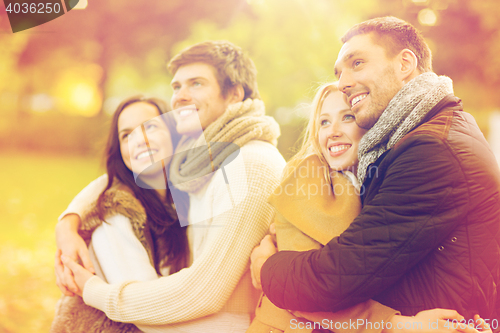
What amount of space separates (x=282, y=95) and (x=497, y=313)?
2723 mm

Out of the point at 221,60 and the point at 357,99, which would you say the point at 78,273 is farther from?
the point at 357,99

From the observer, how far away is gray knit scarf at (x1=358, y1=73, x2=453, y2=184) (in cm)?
120

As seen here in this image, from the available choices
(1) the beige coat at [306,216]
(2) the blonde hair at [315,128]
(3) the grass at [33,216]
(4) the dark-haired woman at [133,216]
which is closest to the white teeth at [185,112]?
(4) the dark-haired woman at [133,216]

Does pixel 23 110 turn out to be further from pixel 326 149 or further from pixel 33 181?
pixel 326 149

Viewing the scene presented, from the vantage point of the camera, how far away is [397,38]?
54.6 inches

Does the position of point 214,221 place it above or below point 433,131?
below

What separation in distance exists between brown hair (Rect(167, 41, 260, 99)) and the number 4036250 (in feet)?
3.92

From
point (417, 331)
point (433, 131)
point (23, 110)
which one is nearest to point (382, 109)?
point (433, 131)

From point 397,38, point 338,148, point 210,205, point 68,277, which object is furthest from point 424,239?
point 68,277

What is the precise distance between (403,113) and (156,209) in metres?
1.42

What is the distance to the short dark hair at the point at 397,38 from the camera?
1.38 metres

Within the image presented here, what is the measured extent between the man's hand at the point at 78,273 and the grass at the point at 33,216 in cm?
186

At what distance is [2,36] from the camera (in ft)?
10.1

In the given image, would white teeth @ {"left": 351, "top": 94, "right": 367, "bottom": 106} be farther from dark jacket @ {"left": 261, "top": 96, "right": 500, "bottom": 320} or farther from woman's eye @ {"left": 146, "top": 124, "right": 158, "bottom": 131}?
woman's eye @ {"left": 146, "top": 124, "right": 158, "bottom": 131}
